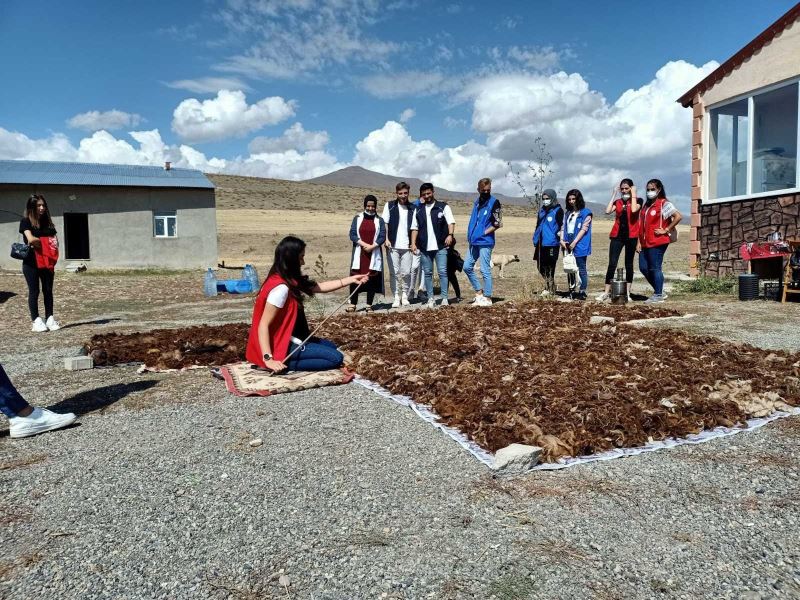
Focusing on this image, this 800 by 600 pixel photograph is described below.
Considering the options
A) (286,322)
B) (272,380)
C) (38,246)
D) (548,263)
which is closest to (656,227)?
(548,263)

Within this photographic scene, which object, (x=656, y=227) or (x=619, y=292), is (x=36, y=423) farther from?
(x=656, y=227)

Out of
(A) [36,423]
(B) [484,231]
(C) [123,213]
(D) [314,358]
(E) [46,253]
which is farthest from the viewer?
(C) [123,213]

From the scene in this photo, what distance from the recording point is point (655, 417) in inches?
168

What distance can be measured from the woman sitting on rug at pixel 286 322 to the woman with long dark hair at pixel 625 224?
20.0ft

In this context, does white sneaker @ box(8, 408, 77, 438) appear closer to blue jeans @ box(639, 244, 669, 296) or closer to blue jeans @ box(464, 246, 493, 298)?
blue jeans @ box(464, 246, 493, 298)

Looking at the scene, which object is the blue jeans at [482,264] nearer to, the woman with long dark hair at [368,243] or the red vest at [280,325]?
the woman with long dark hair at [368,243]

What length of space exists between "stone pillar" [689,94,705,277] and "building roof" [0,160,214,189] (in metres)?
18.8

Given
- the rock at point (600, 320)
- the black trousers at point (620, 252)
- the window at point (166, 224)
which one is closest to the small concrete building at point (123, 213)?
the window at point (166, 224)

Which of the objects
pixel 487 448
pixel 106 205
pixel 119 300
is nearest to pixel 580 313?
pixel 487 448

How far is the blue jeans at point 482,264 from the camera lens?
410 inches

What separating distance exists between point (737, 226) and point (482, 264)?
248 inches

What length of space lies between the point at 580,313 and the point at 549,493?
594cm

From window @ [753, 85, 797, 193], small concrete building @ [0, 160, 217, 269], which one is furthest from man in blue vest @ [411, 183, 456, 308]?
small concrete building @ [0, 160, 217, 269]

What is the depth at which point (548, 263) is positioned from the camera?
37.8 ft
